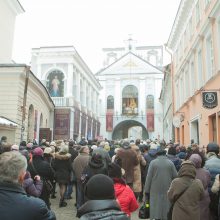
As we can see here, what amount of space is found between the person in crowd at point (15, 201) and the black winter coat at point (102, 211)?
11.1 inches

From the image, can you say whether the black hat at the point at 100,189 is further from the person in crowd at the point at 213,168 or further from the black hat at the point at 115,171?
the person in crowd at the point at 213,168

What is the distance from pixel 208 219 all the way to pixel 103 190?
3.02m

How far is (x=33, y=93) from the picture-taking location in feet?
63.8

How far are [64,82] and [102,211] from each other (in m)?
29.5

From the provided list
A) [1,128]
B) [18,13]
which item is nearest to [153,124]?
[18,13]

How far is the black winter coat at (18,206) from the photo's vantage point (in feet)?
7.85

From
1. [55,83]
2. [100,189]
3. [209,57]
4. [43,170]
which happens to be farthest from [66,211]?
[55,83]

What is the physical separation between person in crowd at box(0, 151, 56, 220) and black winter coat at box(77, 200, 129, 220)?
28 cm

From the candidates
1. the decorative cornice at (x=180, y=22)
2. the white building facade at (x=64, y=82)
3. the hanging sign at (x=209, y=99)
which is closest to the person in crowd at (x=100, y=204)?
the hanging sign at (x=209, y=99)

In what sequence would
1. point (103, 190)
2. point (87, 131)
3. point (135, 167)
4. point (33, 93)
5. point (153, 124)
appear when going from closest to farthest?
1. point (103, 190)
2. point (135, 167)
3. point (33, 93)
4. point (87, 131)
5. point (153, 124)

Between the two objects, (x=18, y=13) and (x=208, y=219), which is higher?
(x=18, y=13)

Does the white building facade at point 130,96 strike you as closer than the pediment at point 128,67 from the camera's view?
Yes

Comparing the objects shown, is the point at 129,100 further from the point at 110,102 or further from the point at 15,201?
the point at 15,201

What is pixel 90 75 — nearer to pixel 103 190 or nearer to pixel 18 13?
pixel 18 13
